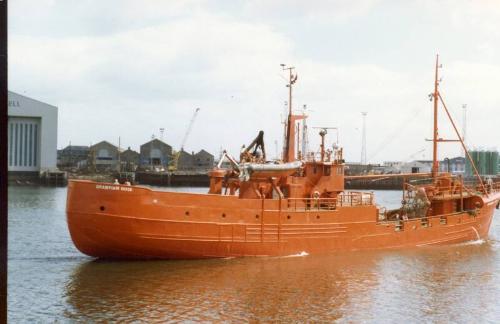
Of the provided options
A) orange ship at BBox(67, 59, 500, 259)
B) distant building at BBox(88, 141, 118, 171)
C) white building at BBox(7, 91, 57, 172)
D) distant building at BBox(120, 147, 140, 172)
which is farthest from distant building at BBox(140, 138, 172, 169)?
orange ship at BBox(67, 59, 500, 259)

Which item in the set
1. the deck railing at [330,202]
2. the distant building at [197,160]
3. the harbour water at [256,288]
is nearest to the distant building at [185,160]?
the distant building at [197,160]

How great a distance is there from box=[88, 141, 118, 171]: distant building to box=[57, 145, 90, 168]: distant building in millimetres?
4113

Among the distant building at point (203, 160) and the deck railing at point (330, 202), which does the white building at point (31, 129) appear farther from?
the deck railing at point (330, 202)

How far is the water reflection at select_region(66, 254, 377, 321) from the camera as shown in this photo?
13375mm

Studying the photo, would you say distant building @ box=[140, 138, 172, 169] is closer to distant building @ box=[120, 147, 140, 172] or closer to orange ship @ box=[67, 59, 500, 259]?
distant building @ box=[120, 147, 140, 172]

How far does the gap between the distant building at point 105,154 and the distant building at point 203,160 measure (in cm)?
1552

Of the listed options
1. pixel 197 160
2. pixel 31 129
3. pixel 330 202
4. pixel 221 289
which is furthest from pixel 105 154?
pixel 221 289

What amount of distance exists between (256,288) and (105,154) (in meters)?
89.0

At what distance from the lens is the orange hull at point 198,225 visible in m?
18.0

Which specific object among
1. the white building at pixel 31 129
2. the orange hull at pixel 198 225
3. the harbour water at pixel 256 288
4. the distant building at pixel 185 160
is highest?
the white building at pixel 31 129

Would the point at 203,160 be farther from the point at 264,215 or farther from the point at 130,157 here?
the point at 264,215

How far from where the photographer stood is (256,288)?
16.0m

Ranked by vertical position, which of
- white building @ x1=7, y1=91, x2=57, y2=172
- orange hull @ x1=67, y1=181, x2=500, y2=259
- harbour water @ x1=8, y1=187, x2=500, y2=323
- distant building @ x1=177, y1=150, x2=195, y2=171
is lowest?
harbour water @ x1=8, y1=187, x2=500, y2=323

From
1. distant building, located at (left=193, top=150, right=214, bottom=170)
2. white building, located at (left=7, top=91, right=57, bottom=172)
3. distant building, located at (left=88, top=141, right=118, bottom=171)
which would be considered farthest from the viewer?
distant building, located at (left=193, top=150, right=214, bottom=170)
